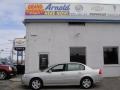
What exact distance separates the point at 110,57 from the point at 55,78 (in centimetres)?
758

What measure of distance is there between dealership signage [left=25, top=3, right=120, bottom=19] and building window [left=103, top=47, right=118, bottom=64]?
250 centimetres

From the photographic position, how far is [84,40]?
76.6 ft

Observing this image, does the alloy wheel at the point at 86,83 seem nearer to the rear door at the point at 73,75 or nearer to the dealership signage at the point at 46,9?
the rear door at the point at 73,75

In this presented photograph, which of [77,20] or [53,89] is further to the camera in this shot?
[77,20]

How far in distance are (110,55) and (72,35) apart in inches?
135

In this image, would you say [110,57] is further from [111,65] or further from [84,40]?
[84,40]

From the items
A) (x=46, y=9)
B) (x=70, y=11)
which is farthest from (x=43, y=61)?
(x=70, y=11)

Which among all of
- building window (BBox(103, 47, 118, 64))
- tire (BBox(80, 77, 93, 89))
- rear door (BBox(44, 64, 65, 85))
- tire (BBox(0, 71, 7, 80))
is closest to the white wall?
building window (BBox(103, 47, 118, 64))

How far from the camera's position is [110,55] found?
23.8 metres

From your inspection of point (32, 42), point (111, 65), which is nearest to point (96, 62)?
point (111, 65)

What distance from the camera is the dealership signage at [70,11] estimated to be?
2317 centimetres

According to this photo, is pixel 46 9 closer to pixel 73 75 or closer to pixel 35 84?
pixel 73 75

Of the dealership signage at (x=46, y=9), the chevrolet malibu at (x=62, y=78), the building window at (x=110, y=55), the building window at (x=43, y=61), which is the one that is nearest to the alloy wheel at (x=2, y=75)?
→ the building window at (x=43, y=61)

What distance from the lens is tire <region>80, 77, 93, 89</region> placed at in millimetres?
17719
